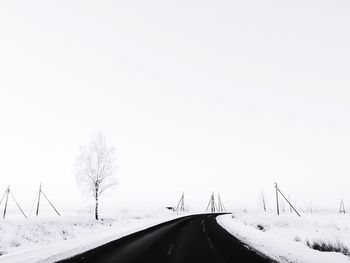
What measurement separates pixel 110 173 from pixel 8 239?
21088mm

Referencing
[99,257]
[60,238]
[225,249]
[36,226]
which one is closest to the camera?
[99,257]

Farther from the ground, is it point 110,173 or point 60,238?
point 110,173

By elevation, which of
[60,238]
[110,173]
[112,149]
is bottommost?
[60,238]

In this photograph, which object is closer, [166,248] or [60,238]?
[166,248]

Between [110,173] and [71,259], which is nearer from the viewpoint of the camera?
[71,259]

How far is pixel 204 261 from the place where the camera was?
8.62 meters

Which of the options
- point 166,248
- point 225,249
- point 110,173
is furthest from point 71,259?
point 110,173

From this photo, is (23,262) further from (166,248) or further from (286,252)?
(286,252)

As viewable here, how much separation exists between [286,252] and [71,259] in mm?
Answer: 7381

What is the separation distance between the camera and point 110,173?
33750 millimetres

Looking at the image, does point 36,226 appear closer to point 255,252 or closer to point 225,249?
point 225,249

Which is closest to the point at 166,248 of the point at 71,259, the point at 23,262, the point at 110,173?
the point at 71,259

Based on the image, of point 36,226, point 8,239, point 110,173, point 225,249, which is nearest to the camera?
point 225,249

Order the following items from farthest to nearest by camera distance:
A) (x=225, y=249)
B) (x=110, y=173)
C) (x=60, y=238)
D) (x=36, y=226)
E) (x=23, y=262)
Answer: (x=110, y=173)
(x=36, y=226)
(x=60, y=238)
(x=225, y=249)
(x=23, y=262)
